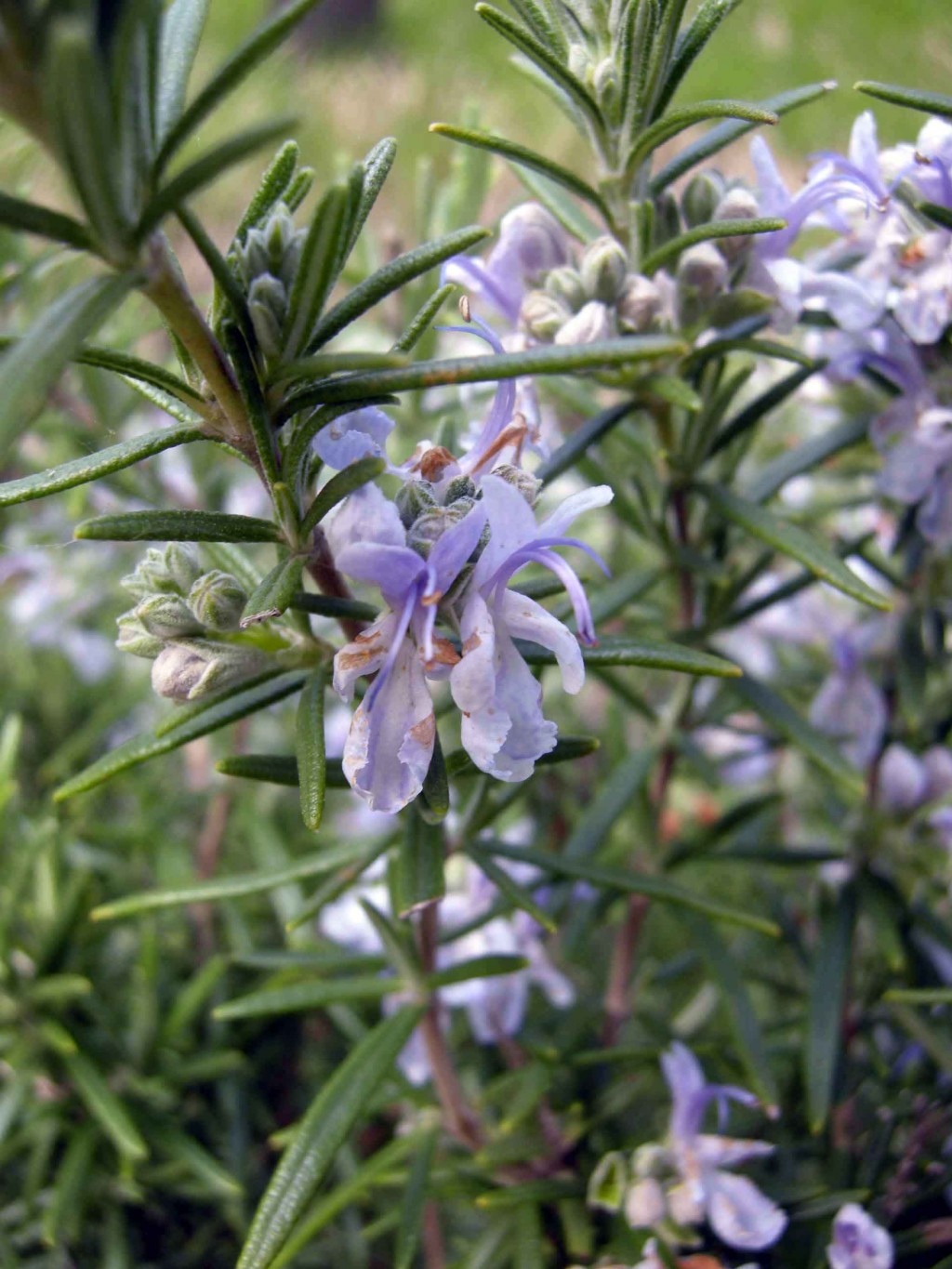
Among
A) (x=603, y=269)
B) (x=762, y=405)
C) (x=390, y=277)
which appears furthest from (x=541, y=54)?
(x=762, y=405)

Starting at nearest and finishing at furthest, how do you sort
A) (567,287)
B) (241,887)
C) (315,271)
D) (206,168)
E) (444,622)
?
(206,168), (315,271), (444,622), (567,287), (241,887)

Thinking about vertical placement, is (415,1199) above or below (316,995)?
below

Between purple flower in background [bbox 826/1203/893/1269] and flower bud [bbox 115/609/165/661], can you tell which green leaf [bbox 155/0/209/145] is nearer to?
flower bud [bbox 115/609/165/661]

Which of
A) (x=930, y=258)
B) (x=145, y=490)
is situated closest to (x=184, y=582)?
(x=930, y=258)

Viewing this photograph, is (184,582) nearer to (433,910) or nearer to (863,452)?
(433,910)

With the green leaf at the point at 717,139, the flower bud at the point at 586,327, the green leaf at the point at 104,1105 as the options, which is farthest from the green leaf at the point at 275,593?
the green leaf at the point at 104,1105

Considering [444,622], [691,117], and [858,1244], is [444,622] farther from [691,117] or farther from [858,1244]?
[858,1244]

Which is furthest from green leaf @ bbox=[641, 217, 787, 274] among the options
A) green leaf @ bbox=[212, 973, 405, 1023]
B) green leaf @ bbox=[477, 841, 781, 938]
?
green leaf @ bbox=[212, 973, 405, 1023]
